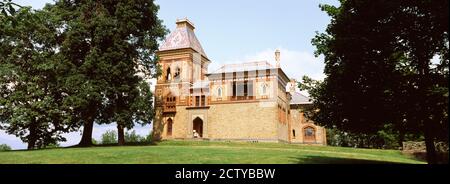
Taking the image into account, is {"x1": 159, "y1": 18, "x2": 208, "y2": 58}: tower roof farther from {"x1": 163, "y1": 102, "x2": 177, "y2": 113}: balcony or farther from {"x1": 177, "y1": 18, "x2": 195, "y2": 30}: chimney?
{"x1": 163, "y1": 102, "x2": 177, "y2": 113}: balcony

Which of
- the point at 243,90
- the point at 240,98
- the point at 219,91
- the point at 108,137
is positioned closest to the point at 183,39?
the point at 219,91

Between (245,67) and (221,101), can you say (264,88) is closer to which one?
(245,67)

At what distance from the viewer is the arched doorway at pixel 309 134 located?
53.6 metres

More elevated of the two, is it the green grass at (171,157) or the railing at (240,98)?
the railing at (240,98)

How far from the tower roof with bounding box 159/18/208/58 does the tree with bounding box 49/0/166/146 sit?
18.4m

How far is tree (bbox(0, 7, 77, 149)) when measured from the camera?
1154 inches

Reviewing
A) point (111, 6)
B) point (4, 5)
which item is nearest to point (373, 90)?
point (4, 5)

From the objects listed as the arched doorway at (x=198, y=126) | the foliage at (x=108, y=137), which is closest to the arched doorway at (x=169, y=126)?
the arched doorway at (x=198, y=126)

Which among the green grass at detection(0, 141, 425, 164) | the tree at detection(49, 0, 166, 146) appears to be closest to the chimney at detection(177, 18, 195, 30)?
the tree at detection(49, 0, 166, 146)

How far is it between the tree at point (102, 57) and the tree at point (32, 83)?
1.44 metres

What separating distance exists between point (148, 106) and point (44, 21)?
1105 cm

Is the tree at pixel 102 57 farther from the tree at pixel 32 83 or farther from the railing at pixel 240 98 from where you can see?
the railing at pixel 240 98

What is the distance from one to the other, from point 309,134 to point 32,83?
123 feet

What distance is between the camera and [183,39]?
173 feet
